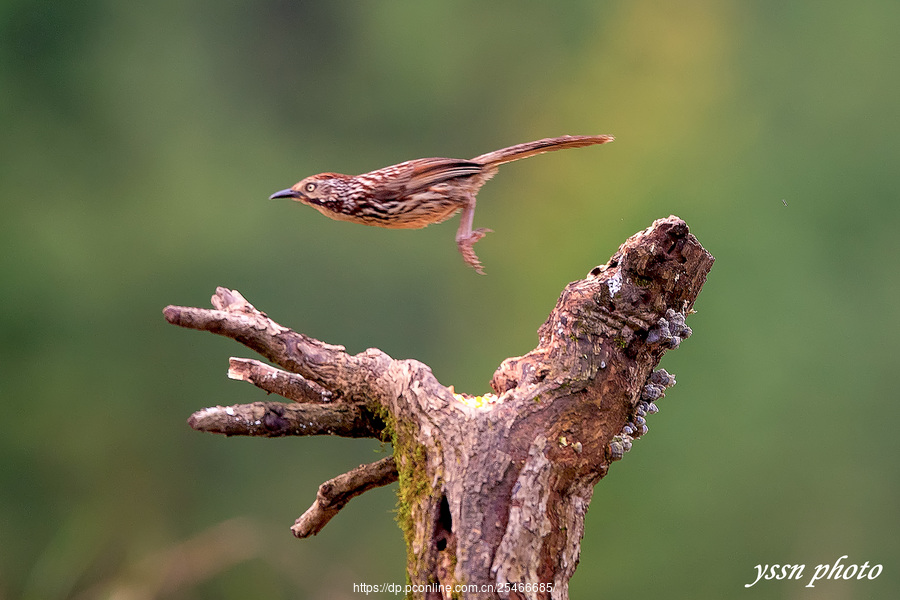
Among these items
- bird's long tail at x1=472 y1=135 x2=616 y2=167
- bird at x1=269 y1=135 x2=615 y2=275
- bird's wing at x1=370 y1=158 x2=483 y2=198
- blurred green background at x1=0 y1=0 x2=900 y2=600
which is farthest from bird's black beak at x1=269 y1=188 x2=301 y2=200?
blurred green background at x1=0 y1=0 x2=900 y2=600

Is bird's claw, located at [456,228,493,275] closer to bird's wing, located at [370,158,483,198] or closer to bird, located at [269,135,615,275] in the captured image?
bird, located at [269,135,615,275]

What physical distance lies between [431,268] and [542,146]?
80.1 inches

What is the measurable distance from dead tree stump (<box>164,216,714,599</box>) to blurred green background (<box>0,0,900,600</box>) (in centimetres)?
207

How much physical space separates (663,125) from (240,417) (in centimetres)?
320

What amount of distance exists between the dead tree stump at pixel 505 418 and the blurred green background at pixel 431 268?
2066 millimetres

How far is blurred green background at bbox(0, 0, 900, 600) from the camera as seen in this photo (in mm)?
4457

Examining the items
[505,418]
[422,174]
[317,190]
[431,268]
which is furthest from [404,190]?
[431,268]

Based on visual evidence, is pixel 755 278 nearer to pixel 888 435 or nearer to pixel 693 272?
pixel 888 435

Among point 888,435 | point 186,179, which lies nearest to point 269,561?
point 186,179

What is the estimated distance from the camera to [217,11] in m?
4.69

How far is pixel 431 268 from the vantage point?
187 inches

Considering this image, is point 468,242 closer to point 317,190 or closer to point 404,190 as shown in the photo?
point 404,190

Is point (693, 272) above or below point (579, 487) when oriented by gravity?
above

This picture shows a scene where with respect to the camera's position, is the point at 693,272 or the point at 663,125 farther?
the point at 663,125
